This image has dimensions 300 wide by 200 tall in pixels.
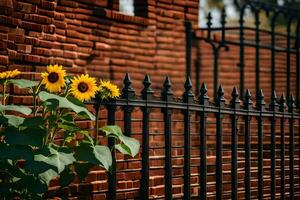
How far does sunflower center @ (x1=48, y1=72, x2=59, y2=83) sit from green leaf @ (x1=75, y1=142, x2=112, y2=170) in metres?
0.38

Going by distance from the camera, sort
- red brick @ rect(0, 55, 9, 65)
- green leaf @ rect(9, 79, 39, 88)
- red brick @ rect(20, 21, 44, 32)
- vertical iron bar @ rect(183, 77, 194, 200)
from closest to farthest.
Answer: green leaf @ rect(9, 79, 39, 88) → vertical iron bar @ rect(183, 77, 194, 200) → red brick @ rect(0, 55, 9, 65) → red brick @ rect(20, 21, 44, 32)

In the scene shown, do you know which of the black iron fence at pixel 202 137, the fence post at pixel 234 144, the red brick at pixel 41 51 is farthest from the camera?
the red brick at pixel 41 51

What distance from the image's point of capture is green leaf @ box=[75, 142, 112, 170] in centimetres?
360

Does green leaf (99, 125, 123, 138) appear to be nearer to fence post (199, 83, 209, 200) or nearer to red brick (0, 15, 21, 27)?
fence post (199, 83, 209, 200)

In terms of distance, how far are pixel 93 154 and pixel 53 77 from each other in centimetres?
48

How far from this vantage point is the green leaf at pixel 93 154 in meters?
3.60

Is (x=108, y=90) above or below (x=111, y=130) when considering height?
above

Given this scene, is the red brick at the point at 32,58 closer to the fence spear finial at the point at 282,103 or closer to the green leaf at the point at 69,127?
the green leaf at the point at 69,127

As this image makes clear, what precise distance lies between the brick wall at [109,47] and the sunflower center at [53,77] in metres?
0.75

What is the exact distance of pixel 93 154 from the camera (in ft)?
11.9

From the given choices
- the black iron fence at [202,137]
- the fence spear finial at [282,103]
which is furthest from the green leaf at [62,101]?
the fence spear finial at [282,103]

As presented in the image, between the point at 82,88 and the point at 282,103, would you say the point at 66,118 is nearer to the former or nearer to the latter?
the point at 82,88

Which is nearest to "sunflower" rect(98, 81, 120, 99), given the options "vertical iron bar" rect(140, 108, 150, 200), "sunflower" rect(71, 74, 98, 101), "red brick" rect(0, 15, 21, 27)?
"sunflower" rect(71, 74, 98, 101)

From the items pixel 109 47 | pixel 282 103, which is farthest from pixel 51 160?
pixel 109 47
